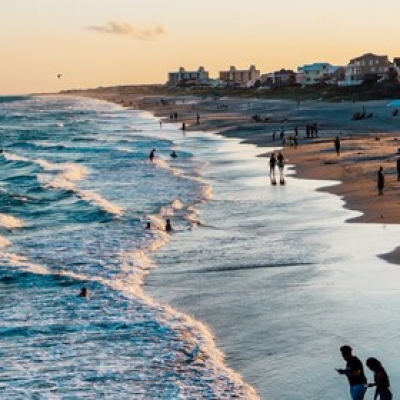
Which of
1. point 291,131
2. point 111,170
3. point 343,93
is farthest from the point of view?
point 343,93

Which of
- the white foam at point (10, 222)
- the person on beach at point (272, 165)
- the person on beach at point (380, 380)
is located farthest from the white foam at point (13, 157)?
the person on beach at point (380, 380)

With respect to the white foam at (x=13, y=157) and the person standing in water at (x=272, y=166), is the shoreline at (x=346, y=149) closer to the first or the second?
the person standing in water at (x=272, y=166)

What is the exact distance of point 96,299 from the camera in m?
18.7

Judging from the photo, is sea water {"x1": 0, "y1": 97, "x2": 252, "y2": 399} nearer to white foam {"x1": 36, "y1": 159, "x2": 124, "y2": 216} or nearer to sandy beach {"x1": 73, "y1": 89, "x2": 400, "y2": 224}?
white foam {"x1": 36, "y1": 159, "x2": 124, "y2": 216}

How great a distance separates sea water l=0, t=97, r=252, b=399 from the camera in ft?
45.3

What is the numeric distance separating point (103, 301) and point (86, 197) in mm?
17557

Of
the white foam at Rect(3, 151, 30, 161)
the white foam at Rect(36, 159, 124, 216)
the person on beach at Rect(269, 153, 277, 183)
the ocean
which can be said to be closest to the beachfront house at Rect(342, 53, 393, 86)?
the white foam at Rect(3, 151, 30, 161)

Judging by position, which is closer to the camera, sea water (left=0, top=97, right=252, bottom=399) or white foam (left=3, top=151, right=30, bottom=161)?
sea water (left=0, top=97, right=252, bottom=399)

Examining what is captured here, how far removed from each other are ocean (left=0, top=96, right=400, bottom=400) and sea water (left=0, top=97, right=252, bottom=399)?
1.6 inches

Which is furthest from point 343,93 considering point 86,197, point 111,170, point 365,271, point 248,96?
point 365,271

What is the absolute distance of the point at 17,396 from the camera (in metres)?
13.2

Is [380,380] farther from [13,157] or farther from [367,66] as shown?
[367,66]

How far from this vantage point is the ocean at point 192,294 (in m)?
13.8

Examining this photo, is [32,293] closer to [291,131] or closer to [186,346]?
[186,346]
